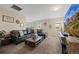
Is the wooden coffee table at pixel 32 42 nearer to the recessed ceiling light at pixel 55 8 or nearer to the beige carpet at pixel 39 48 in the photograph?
the beige carpet at pixel 39 48

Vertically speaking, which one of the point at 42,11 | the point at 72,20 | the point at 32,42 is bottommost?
the point at 32,42

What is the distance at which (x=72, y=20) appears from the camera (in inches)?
72.9

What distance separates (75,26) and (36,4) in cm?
104

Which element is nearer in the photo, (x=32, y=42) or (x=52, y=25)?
(x=32, y=42)

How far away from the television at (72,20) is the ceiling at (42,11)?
0.12 meters

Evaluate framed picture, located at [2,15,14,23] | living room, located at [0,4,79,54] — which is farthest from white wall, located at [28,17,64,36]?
framed picture, located at [2,15,14,23]

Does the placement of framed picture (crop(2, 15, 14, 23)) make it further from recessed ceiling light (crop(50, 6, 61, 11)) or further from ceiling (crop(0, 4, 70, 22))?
recessed ceiling light (crop(50, 6, 61, 11))

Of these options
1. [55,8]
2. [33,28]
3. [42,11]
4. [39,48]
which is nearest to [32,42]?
[39,48]

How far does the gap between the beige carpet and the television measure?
0.36 m

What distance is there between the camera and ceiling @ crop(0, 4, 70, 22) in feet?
6.20

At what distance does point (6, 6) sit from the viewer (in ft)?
6.04

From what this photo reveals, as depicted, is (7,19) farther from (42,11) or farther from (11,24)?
(42,11)

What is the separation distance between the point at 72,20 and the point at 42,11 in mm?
728
